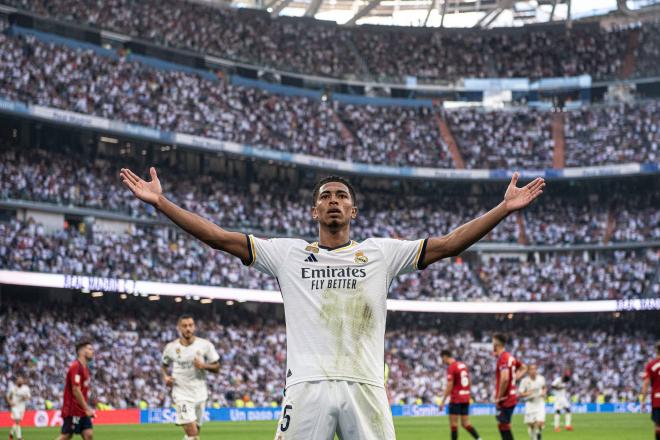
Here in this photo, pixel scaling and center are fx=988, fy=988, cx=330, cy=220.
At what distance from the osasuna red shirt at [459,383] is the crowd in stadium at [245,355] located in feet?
74.6

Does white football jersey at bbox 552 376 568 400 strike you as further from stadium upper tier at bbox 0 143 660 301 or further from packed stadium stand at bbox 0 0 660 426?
stadium upper tier at bbox 0 143 660 301

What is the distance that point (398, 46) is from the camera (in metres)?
77.1

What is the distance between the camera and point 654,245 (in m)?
63.8

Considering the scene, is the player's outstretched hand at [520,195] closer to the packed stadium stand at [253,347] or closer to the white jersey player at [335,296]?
the white jersey player at [335,296]

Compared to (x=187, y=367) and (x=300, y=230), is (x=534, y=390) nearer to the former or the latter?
(x=187, y=367)

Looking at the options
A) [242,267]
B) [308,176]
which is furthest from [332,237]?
[308,176]

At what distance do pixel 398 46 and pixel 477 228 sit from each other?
7219 cm

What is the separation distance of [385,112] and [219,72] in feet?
42.6

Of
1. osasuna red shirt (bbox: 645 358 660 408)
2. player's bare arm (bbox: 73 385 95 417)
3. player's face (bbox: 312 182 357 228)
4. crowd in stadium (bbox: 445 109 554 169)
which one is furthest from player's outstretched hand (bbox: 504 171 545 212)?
crowd in stadium (bbox: 445 109 554 169)

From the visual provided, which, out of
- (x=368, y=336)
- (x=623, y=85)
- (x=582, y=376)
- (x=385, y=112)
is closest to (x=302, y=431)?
(x=368, y=336)

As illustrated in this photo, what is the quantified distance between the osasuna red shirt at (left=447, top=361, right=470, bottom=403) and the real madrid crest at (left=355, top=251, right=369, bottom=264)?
16.0m

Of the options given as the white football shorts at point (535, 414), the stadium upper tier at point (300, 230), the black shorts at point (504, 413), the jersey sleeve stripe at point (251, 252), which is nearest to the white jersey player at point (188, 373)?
the black shorts at point (504, 413)

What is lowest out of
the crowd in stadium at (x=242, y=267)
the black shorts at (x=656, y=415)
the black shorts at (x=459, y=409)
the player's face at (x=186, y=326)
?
the black shorts at (x=459, y=409)

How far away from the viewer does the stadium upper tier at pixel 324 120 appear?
53281mm
